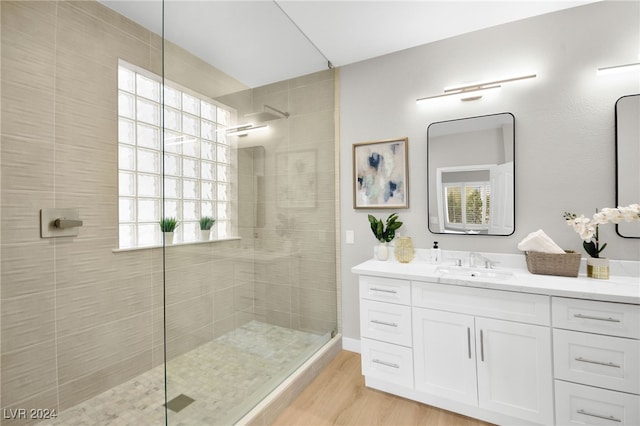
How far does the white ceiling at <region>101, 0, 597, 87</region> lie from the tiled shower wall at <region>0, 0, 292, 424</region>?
162 mm

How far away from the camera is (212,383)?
146 centimetres

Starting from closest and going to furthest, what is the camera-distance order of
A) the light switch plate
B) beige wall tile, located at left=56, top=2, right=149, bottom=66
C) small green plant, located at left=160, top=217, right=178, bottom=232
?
small green plant, located at left=160, top=217, right=178, bottom=232, the light switch plate, beige wall tile, located at left=56, top=2, right=149, bottom=66

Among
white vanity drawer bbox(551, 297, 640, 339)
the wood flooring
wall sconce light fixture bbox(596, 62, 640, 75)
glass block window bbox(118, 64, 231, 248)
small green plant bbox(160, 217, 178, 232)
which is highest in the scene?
wall sconce light fixture bbox(596, 62, 640, 75)

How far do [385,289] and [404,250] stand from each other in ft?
1.47

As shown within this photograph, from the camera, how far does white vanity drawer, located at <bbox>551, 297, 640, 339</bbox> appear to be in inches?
57.5

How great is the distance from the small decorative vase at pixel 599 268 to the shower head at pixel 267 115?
2174 mm

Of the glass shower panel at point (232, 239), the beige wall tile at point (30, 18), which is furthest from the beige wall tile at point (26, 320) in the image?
the beige wall tile at point (30, 18)

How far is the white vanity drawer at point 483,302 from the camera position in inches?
64.5

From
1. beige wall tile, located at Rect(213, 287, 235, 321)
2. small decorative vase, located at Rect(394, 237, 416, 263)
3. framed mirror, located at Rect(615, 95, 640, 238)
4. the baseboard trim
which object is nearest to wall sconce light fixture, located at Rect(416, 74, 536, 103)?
framed mirror, located at Rect(615, 95, 640, 238)

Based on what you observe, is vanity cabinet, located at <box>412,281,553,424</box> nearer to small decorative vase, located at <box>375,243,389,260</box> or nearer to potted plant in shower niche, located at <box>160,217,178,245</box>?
small decorative vase, located at <box>375,243,389,260</box>

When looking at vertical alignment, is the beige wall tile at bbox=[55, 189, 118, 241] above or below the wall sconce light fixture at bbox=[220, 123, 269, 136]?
below

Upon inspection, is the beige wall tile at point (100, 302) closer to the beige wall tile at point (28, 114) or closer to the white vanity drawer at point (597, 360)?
the beige wall tile at point (28, 114)

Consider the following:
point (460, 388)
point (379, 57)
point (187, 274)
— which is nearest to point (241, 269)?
point (187, 274)

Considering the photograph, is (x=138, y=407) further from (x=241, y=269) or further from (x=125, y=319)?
(x=241, y=269)
